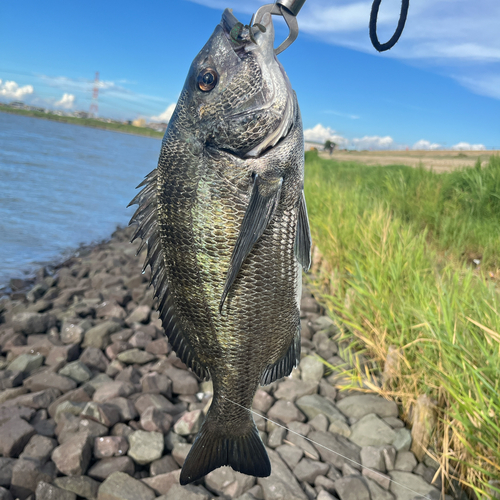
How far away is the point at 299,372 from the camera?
4473mm

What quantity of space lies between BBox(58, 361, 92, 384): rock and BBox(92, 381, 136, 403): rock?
0.40 metres

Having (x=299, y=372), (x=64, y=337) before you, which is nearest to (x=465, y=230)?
(x=299, y=372)

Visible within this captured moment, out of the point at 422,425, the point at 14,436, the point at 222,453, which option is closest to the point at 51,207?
the point at 14,436

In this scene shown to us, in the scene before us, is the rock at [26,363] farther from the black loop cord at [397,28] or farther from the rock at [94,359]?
the black loop cord at [397,28]

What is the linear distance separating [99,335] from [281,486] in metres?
3.02

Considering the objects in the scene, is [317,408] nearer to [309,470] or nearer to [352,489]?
[309,470]

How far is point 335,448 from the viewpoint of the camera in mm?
3430

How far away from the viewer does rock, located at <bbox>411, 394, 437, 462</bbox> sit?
10.8 ft

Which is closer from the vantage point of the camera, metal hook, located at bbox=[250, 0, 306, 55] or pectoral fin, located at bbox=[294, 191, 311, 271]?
metal hook, located at bbox=[250, 0, 306, 55]

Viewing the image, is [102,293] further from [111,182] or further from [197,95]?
[111,182]

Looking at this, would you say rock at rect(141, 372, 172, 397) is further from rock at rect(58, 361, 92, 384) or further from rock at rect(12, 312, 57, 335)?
rock at rect(12, 312, 57, 335)

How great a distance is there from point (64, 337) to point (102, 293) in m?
1.81

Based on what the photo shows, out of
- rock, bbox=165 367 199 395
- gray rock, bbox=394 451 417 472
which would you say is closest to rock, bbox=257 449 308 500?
gray rock, bbox=394 451 417 472

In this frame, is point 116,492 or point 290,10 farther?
point 116,492
